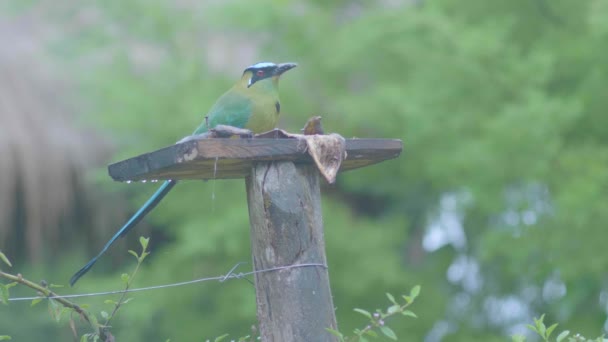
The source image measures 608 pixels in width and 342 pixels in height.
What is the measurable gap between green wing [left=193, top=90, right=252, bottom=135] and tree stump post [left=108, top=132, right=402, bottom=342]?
0.47m

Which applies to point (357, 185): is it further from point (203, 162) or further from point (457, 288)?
point (203, 162)

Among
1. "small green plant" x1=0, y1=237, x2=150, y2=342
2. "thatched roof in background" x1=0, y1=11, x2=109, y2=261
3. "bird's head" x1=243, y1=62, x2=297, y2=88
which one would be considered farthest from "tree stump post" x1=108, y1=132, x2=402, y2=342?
"thatched roof in background" x1=0, y1=11, x2=109, y2=261

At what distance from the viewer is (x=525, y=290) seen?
6527mm

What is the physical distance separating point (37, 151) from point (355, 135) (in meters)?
1.90

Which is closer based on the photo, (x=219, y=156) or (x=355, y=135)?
(x=219, y=156)

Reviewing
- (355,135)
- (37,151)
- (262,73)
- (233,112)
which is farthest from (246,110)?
(37,151)

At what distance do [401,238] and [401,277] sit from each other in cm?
41

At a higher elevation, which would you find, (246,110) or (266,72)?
(266,72)

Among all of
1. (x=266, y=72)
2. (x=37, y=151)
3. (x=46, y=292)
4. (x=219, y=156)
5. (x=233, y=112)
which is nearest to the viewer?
(x=46, y=292)

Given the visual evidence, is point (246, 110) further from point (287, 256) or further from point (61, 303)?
point (61, 303)

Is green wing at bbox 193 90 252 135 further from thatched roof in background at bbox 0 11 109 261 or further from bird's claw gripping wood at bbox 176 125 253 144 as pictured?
thatched roof in background at bbox 0 11 109 261

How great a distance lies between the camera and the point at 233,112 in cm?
287

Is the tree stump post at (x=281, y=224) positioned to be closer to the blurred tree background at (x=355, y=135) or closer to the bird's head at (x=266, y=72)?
the bird's head at (x=266, y=72)

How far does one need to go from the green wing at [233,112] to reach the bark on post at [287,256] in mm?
505
